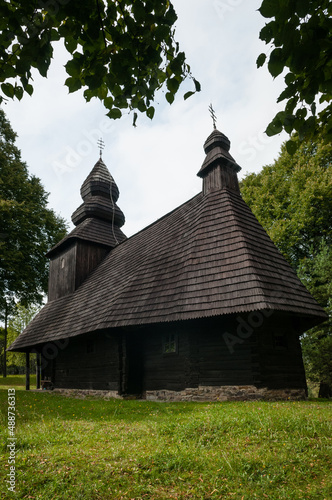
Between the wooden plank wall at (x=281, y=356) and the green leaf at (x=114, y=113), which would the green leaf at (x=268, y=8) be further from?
the wooden plank wall at (x=281, y=356)

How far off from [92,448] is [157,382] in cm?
589

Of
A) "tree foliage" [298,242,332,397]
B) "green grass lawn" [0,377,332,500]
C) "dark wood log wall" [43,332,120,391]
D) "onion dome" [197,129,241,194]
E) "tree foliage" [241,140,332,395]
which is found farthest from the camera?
"tree foliage" [241,140,332,395]

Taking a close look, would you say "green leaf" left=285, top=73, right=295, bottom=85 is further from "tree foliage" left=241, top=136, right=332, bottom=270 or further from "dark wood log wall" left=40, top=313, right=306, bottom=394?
"tree foliage" left=241, top=136, right=332, bottom=270

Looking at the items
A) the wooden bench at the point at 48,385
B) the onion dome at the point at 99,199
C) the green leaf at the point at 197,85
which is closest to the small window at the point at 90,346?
the wooden bench at the point at 48,385

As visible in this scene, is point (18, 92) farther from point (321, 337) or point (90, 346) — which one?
point (321, 337)

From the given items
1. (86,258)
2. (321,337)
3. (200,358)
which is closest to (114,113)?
(200,358)

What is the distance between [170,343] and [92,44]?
8656 millimetres

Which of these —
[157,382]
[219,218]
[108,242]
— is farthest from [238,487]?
[108,242]

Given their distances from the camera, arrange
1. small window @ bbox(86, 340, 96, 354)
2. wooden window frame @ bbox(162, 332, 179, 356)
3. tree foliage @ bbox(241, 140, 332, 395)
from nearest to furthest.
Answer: wooden window frame @ bbox(162, 332, 179, 356) → small window @ bbox(86, 340, 96, 354) → tree foliage @ bbox(241, 140, 332, 395)

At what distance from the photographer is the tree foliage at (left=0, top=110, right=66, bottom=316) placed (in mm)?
19922

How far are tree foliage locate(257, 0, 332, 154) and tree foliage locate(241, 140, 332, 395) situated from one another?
11886 millimetres

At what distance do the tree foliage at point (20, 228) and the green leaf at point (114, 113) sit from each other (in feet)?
56.5

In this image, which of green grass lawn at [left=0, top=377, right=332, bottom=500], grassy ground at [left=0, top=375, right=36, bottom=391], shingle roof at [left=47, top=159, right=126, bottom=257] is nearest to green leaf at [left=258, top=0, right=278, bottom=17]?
green grass lawn at [left=0, top=377, right=332, bottom=500]

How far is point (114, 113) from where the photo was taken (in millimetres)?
3441
